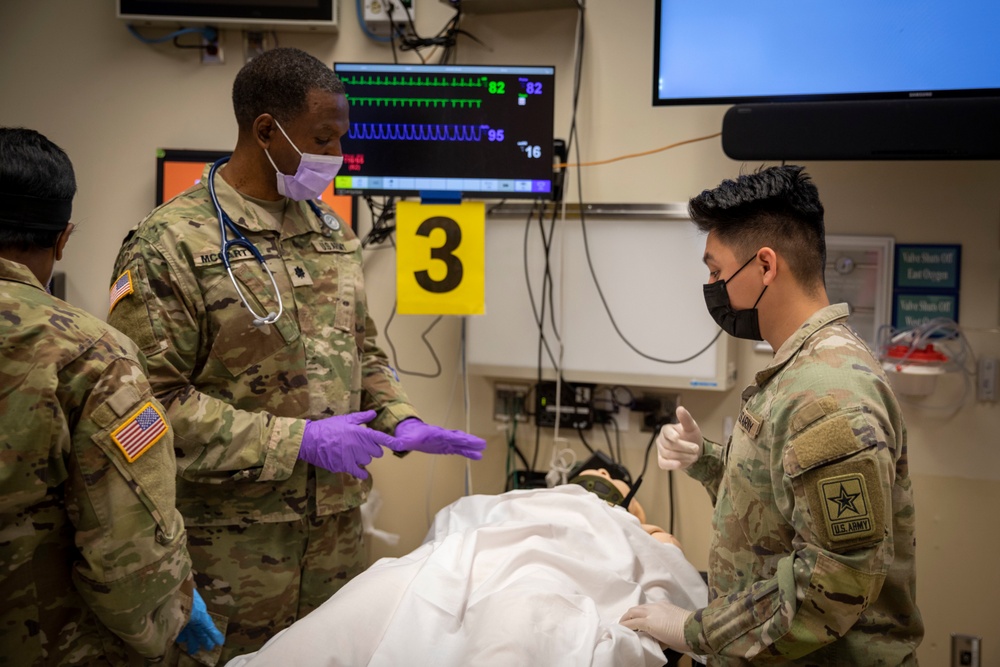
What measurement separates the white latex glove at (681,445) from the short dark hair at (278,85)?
3.60 ft

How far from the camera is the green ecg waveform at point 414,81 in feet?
8.00

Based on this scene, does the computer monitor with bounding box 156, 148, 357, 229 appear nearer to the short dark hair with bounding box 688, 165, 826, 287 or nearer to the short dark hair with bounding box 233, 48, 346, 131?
the short dark hair with bounding box 233, 48, 346, 131

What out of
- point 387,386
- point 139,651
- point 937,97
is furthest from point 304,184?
point 937,97

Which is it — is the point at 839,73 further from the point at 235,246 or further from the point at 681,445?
the point at 235,246

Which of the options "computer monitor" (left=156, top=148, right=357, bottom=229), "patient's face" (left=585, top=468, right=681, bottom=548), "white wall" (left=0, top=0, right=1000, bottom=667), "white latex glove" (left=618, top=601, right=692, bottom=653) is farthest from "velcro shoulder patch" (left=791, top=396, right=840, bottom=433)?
"computer monitor" (left=156, top=148, right=357, bottom=229)

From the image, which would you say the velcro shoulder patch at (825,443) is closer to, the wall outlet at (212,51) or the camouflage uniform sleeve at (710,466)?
the camouflage uniform sleeve at (710,466)

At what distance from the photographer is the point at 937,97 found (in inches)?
87.2

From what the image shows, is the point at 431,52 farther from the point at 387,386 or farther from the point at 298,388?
the point at 298,388

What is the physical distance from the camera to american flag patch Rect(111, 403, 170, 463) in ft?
3.90

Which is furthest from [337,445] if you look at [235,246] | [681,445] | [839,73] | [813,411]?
[839,73]

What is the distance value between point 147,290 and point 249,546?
61 cm

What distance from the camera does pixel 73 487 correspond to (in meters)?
1.19

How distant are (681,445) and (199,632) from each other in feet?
3.48

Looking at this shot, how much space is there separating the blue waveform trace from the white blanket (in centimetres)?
111
